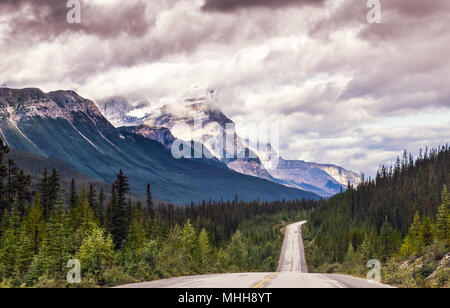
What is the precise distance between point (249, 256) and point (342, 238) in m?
25.3

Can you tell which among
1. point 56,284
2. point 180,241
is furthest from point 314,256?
point 56,284

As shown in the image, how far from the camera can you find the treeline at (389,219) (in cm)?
8156

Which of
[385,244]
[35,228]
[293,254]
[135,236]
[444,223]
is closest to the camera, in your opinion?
[35,228]

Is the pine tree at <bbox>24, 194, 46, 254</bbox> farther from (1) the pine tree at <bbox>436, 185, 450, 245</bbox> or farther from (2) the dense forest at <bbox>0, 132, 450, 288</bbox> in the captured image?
(1) the pine tree at <bbox>436, 185, 450, 245</bbox>

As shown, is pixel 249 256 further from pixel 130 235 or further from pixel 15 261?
pixel 15 261

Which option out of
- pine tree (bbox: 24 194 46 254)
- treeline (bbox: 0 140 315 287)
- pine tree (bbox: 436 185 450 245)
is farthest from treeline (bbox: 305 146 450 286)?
pine tree (bbox: 24 194 46 254)

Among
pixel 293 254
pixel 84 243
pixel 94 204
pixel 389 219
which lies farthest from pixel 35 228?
pixel 389 219

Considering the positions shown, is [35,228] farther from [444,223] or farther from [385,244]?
[385,244]

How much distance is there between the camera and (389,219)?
13862 cm

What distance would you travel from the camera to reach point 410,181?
152500 mm

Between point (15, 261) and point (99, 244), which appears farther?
point (15, 261)

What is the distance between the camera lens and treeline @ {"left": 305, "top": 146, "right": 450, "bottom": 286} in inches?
3211

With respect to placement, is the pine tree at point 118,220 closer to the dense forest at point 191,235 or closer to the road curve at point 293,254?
the dense forest at point 191,235

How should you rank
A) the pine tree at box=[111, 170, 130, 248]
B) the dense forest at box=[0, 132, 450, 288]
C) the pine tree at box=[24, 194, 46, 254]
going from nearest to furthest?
the dense forest at box=[0, 132, 450, 288] < the pine tree at box=[24, 194, 46, 254] < the pine tree at box=[111, 170, 130, 248]
